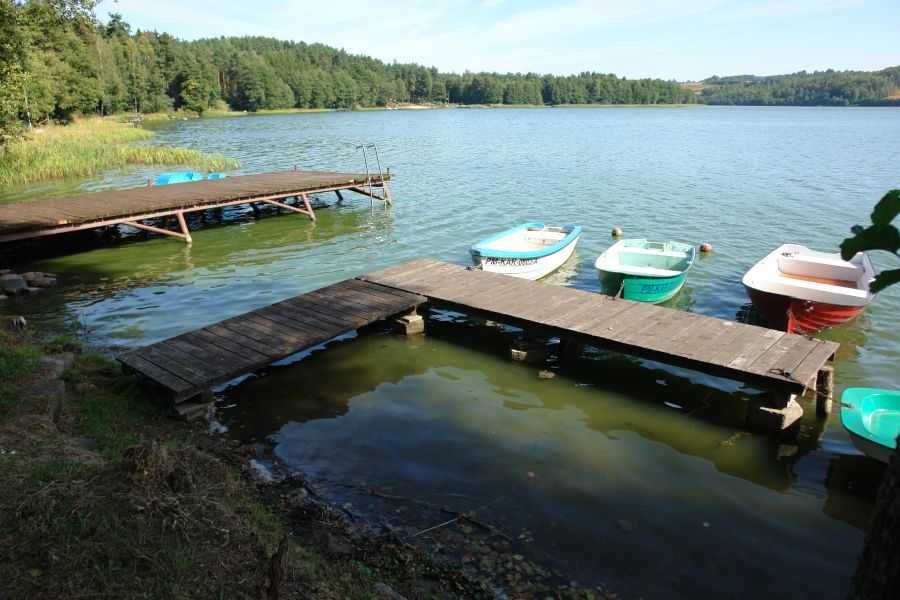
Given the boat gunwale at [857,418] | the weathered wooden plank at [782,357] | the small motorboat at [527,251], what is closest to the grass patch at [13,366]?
the small motorboat at [527,251]

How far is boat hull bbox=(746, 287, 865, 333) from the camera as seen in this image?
432 inches

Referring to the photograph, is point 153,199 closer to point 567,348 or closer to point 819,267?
point 567,348

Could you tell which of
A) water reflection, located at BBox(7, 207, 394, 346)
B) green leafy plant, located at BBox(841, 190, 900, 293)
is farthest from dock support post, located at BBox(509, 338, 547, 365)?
green leafy plant, located at BBox(841, 190, 900, 293)

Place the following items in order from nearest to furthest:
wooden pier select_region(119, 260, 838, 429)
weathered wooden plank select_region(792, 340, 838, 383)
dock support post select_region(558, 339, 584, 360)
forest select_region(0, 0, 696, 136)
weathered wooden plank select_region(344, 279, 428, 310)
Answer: weathered wooden plank select_region(792, 340, 838, 383) < wooden pier select_region(119, 260, 838, 429) < dock support post select_region(558, 339, 584, 360) < weathered wooden plank select_region(344, 279, 428, 310) < forest select_region(0, 0, 696, 136)

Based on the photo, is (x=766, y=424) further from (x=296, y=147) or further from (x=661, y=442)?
(x=296, y=147)

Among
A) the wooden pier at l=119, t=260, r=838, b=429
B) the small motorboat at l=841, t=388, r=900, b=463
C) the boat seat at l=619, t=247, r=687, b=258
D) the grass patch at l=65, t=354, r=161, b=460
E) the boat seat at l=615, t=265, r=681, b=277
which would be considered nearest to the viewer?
the small motorboat at l=841, t=388, r=900, b=463

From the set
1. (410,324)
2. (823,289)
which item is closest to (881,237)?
(410,324)

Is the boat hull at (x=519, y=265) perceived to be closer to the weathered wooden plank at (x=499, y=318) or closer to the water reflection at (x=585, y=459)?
the weathered wooden plank at (x=499, y=318)

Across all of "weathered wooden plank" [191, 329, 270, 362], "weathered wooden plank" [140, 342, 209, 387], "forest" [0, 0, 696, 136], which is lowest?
"weathered wooden plank" [140, 342, 209, 387]

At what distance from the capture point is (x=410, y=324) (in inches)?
447

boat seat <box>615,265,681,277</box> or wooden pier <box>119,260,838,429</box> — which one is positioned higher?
boat seat <box>615,265,681,277</box>

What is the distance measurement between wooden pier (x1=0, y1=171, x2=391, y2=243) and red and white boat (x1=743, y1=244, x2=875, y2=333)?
630 inches

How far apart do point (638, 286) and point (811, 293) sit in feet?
10.3

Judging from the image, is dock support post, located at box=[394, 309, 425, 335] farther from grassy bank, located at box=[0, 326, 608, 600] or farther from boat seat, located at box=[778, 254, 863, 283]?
boat seat, located at box=[778, 254, 863, 283]
